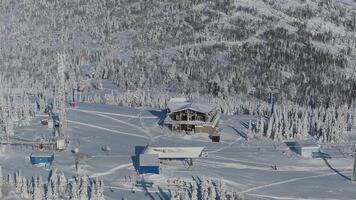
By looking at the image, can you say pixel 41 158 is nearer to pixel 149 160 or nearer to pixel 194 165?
pixel 149 160

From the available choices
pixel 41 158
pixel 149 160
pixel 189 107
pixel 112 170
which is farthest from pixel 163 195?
pixel 189 107

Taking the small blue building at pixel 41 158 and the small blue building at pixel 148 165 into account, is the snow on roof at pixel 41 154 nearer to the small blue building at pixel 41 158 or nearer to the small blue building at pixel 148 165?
the small blue building at pixel 41 158

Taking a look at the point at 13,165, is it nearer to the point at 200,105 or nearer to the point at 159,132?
the point at 159,132

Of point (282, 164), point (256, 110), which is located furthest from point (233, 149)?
point (256, 110)

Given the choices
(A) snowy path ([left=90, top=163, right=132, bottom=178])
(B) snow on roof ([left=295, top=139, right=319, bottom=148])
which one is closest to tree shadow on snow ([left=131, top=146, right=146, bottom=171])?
(A) snowy path ([left=90, top=163, right=132, bottom=178])

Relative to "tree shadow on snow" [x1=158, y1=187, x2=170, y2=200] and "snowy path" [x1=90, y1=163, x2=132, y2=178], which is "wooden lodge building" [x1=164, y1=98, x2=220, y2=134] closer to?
"snowy path" [x1=90, y1=163, x2=132, y2=178]
